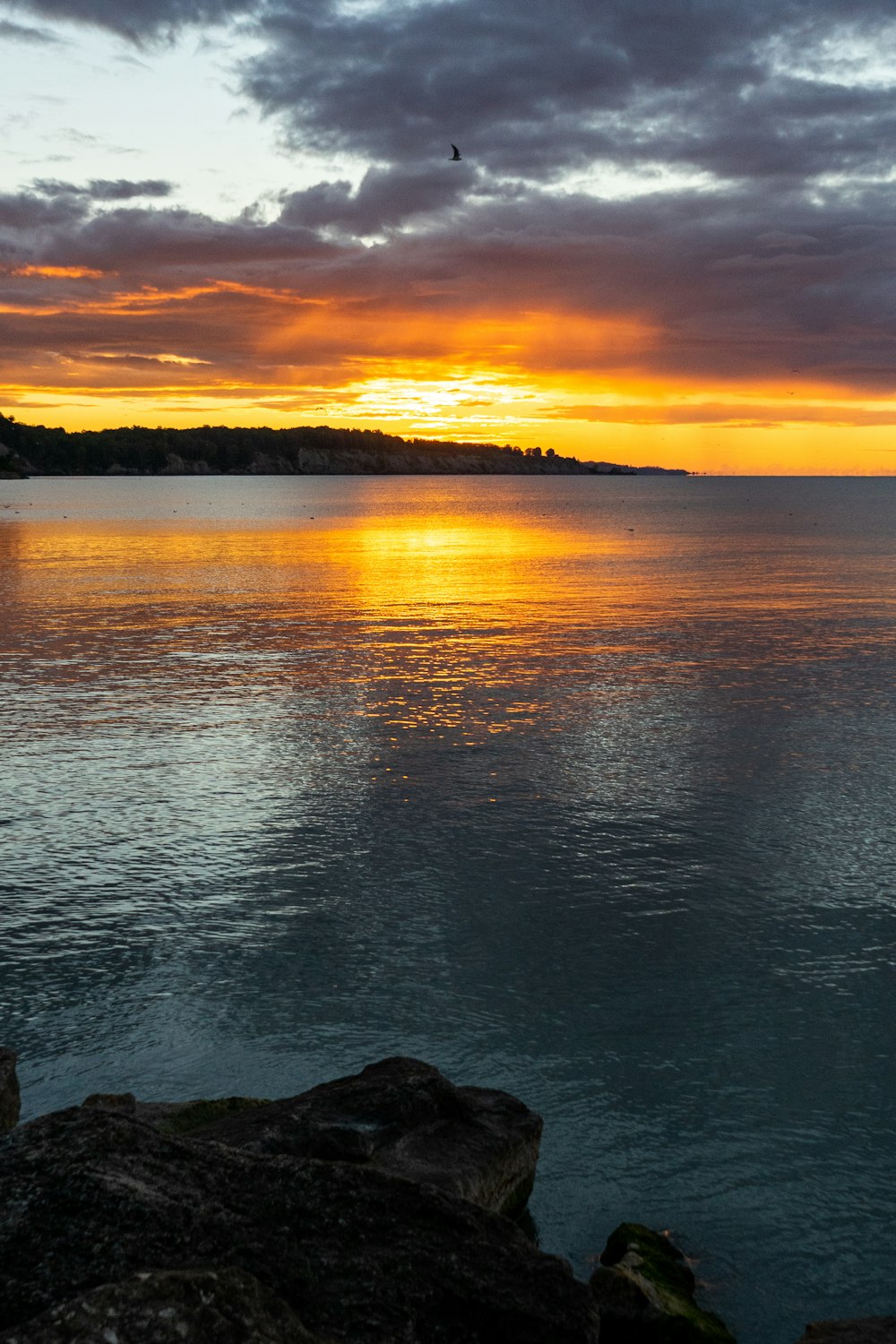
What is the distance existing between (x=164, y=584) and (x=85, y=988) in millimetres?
36674

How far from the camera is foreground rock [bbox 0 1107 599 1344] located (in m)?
5.12

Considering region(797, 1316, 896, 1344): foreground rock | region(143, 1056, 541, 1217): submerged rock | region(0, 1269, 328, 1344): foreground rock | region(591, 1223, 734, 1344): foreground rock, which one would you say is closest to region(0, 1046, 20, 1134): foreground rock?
region(143, 1056, 541, 1217): submerged rock

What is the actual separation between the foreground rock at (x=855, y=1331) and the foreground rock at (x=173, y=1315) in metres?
3.04

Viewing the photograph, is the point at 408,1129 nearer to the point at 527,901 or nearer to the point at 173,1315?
the point at 173,1315

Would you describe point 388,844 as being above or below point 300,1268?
below

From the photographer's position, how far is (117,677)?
2566cm

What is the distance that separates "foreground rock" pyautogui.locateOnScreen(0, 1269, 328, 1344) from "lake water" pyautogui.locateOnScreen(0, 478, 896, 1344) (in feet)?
11.0

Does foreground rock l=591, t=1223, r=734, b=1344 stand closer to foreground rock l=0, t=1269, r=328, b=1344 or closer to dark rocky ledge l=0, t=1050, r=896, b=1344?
dark rocky ledge l=0, t=1050, r=896, b=1344

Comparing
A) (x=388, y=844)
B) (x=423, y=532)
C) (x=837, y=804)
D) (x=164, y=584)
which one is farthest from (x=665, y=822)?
(x=423, y=532)

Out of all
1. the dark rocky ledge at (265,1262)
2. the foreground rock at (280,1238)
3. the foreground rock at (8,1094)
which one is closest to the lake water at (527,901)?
the foreground rock at (8,1094)

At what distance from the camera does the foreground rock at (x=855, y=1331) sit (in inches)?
249

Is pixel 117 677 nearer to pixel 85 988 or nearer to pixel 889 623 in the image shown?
pixel 85 988

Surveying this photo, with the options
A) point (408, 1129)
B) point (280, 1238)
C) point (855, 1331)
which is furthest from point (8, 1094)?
point (855, 1331)

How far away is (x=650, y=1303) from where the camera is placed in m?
6.37
